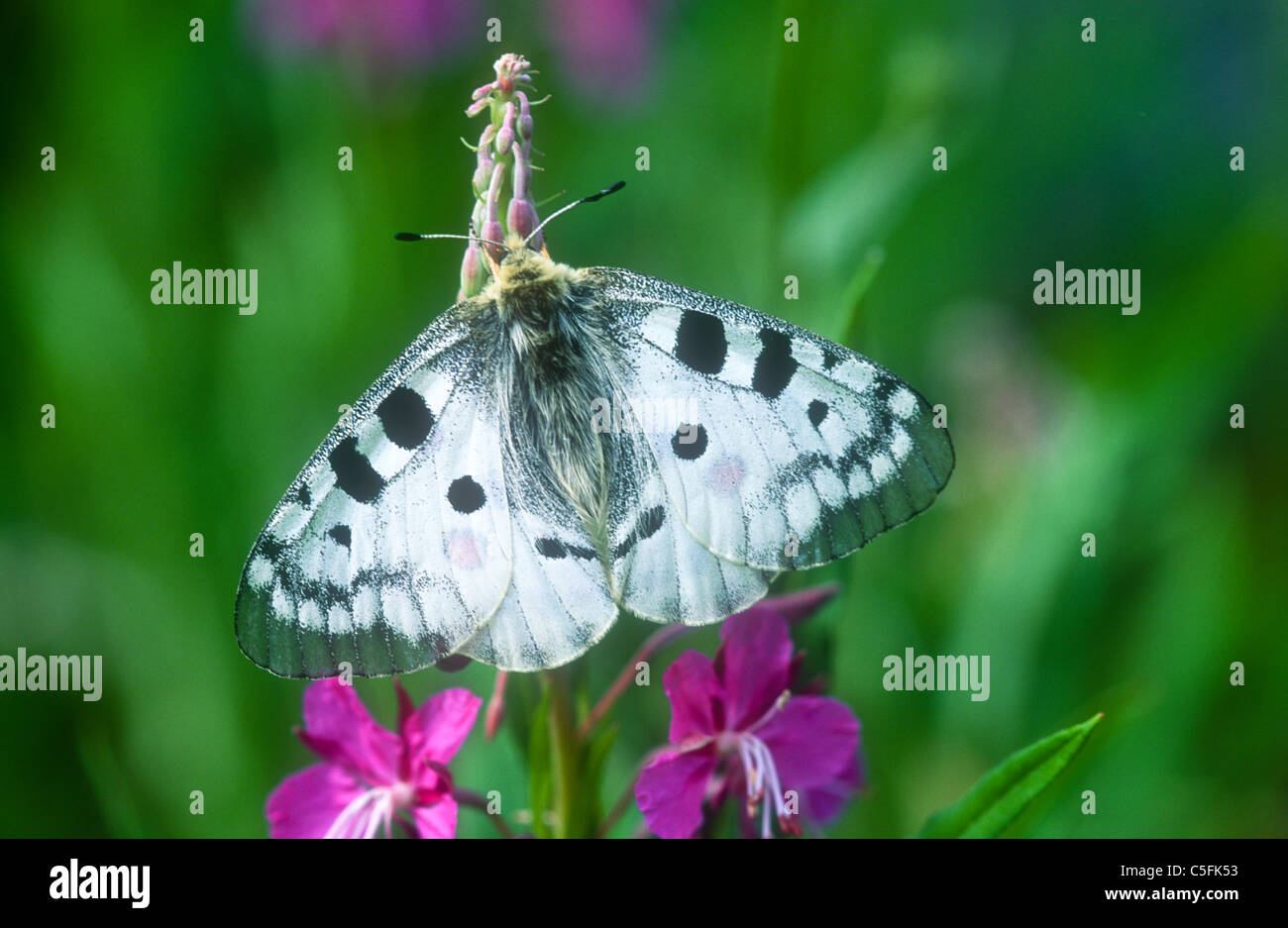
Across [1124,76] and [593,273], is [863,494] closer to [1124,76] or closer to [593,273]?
[593,273]

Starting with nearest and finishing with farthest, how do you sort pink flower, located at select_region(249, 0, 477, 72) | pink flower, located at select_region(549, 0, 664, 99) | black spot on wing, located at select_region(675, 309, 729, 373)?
black spot on wing, located at select_region(675, 309, 729, 373) < pink flower, located at select_region(249, 0, 477, 72) < pink flower, located at select_region(549, 0, 664, 99)

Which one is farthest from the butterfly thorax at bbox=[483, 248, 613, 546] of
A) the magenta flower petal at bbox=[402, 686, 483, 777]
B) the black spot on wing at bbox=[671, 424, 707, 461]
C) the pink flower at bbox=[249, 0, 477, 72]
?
the pink flower at bbox=[249, 0, 477, 72]

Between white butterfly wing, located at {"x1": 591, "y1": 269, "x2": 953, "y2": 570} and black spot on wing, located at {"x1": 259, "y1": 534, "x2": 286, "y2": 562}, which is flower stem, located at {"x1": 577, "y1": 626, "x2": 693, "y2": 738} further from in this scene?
black spot on wing, located at {"x1": 259, "y1": 534, "x2": 286, "y2": 562}

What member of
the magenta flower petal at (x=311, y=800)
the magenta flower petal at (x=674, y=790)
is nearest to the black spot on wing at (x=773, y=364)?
the magenta flower petal at (x=674, y=790)

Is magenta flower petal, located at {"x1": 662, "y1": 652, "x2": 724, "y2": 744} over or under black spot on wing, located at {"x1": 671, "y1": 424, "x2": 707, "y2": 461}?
under

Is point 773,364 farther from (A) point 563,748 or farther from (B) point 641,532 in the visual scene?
(A) point 563,748
